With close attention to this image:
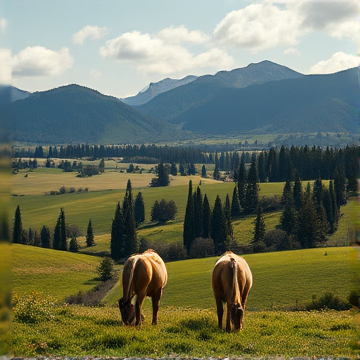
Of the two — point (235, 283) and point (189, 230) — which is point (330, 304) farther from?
point (189, 230)

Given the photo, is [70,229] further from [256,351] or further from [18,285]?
[256,351]

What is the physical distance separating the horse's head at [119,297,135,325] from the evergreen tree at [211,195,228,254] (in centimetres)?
8632

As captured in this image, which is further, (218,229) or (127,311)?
(218,229)

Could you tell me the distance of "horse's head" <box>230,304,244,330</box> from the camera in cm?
1578

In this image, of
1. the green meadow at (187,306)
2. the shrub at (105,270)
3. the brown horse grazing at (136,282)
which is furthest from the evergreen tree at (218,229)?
the brown horse grazing at (136,282)

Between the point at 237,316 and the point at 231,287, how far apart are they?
0.99 m

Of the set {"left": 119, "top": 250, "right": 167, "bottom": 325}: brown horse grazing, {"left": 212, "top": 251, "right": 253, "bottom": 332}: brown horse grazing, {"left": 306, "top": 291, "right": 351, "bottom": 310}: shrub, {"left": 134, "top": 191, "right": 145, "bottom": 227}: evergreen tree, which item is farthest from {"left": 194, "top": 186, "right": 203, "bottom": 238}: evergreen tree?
{"left": 212, "top": 251, "right": 253, "bottom": 332}: brown horse grazing

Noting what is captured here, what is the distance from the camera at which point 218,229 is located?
349 feet

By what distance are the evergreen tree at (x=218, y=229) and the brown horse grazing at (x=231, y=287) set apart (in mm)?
85632

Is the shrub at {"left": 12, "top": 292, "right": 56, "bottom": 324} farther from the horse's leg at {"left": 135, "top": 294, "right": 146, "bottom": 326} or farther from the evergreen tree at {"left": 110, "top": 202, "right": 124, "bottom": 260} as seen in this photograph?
the evergreen tree at {"left": 110, "top": 202, "right": 124, "bottom": 260}

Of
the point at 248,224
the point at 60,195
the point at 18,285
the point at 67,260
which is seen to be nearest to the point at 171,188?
the point at 60,195

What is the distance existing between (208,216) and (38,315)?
93.6 metres

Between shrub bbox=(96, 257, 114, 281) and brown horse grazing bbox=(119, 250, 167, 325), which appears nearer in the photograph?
brown horse grazing bbox=(119, 250, 167, 325)

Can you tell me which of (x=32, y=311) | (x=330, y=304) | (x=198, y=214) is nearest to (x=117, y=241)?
(x=198, y=214)
